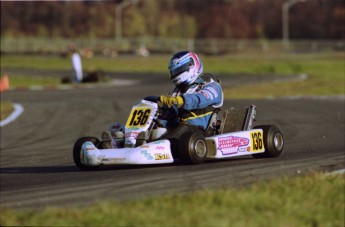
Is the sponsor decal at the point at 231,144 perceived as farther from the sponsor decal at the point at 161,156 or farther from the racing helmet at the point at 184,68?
the racing helmet at the point at 184,68

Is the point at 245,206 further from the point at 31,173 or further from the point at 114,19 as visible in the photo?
the point at 114,19

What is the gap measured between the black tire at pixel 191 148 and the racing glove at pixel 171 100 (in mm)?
427

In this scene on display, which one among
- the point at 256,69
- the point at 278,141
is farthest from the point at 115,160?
the point at 256,69

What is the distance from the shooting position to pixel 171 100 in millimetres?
9062

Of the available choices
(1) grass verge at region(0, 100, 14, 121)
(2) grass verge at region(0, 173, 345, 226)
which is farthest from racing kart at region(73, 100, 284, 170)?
(1) grass verge at region(0, 100, 14, 121)

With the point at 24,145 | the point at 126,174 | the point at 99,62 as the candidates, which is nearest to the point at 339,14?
the point at 99,62

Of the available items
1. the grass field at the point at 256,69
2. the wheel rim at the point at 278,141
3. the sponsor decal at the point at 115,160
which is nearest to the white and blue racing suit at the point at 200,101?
the wheel rim at the point at 278,141

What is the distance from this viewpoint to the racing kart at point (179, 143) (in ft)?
28.7

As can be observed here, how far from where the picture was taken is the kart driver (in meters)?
→ 9.16

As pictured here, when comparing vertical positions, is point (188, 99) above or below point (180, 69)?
below

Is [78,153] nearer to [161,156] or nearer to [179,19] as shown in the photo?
[161,156]

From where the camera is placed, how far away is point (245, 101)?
2186 centimetres

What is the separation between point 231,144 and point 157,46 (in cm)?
6806

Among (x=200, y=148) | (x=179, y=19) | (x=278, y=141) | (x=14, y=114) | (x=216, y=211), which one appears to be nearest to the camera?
(x=216, y=211)
